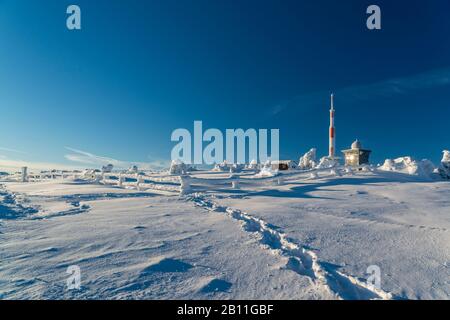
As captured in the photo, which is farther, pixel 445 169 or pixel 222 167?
pixel 222 167

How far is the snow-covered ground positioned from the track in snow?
0.02 metres

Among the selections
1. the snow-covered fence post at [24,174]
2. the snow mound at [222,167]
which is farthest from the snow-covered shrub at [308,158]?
the snow-covered fence post at [24,174]

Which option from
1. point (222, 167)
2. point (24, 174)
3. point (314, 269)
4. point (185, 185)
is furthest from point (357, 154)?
point (24, 174)

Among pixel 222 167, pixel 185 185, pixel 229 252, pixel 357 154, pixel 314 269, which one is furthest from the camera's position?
pixel 222 167

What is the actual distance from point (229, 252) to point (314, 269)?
1529 millimetres

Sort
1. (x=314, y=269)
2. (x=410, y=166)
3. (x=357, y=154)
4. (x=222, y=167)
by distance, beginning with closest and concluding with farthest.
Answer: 1. (x=314, y=269)
2. (x=410, y=166)
3. (x=357, y=154)
4. (x=222, y=167)

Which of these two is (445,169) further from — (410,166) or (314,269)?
(314,269)

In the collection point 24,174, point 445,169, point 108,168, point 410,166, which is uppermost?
point 410,166

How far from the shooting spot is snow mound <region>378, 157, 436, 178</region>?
2943 centimetres

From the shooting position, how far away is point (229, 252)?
4.82m

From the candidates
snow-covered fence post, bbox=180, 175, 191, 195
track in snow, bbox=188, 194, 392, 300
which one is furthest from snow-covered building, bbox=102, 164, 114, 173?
track in snow, bbox=188, 194, 392, 300

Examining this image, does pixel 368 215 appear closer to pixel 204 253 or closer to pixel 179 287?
pixel 204 253

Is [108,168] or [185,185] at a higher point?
[108,168]
